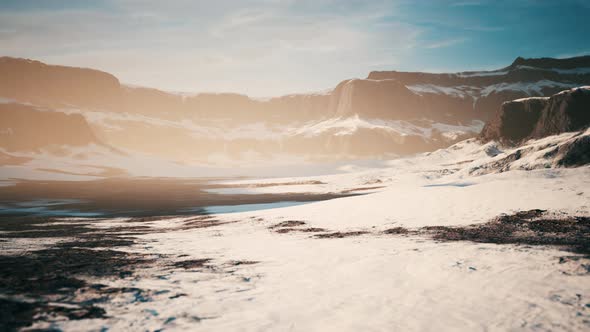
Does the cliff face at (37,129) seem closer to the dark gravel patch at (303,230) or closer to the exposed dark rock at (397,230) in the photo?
the dark gravel patch at (303,230)

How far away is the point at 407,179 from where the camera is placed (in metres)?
44.4

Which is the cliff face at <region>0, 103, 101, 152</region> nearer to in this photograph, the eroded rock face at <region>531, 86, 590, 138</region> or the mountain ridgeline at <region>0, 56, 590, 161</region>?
the mountain ridgeline at <region>0, 56, 590, 161</region>

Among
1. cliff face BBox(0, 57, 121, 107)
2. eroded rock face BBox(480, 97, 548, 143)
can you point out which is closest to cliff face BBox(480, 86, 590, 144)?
eroded rock face BBox(480, 97, 548, 143)

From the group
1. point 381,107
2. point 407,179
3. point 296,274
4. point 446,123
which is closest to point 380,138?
point 381,107

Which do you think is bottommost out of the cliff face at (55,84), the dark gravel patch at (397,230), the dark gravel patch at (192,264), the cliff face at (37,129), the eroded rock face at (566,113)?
the dark gravel patch at (397,230)

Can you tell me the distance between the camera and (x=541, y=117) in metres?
46.9

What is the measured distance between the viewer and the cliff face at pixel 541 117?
141ft

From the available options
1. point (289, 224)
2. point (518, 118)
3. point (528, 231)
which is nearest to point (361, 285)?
point (528, 231)

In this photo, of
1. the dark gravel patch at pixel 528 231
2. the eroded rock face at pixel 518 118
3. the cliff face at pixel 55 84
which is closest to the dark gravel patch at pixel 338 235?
the dark gravel patch at pixel 528 231

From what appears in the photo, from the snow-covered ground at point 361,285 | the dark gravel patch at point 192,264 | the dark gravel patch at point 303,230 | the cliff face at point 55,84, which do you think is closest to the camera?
the snow-covered ground at point 361,285

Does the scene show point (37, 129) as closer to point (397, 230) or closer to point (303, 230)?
point (303, 230)

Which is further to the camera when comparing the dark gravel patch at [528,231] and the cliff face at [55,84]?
the cliff face at [55,84]

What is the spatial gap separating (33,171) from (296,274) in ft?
338

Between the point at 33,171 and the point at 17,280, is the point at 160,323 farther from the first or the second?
the point at 33,171
